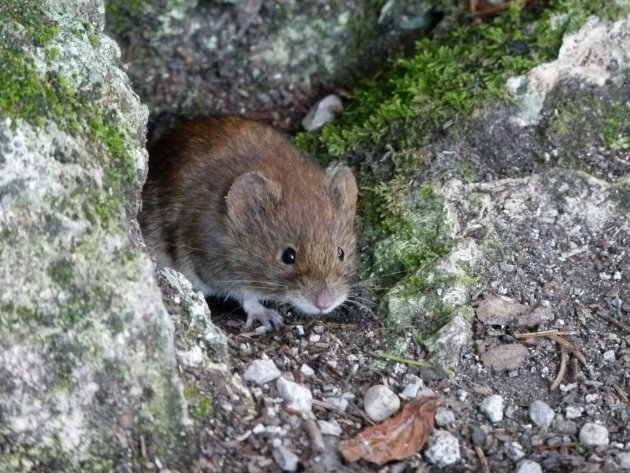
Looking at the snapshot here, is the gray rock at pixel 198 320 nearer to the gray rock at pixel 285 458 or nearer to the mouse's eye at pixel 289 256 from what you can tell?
the gray rock at pixel 285 458

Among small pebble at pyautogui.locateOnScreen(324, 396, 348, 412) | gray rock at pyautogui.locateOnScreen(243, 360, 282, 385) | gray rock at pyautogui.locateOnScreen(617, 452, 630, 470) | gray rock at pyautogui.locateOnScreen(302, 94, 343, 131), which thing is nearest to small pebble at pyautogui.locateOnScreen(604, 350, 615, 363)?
gray rock at pyautogui.locateOnScreen(617, 452, 630, 470)

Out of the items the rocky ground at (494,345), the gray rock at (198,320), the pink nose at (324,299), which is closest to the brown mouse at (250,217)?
the pink nose at (324,299)

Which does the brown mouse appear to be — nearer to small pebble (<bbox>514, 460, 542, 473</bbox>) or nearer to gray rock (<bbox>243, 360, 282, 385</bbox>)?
gray rock (<bbox>243, 360, 282, 385</bbox>)

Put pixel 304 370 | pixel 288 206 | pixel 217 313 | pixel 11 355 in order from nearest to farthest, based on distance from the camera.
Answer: pixel 11 355 < pixel 304 370 < pixel 288 206 < pixel 217 313

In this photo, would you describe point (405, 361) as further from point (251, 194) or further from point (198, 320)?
point (251, 194)

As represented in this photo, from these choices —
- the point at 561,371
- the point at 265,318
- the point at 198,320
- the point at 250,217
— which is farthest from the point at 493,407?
the point at 250,217

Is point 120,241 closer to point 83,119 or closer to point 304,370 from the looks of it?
point 83,119

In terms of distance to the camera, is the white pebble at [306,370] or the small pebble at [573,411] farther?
the white pebble at [306,370]

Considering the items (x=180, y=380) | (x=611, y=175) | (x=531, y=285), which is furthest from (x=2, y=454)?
(x=611, y=175)
